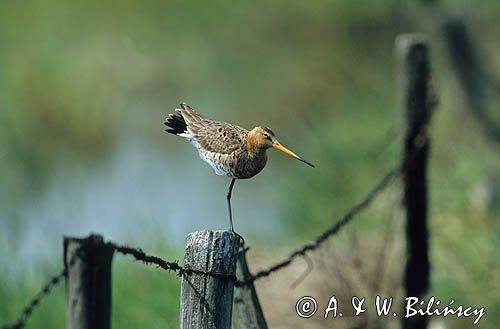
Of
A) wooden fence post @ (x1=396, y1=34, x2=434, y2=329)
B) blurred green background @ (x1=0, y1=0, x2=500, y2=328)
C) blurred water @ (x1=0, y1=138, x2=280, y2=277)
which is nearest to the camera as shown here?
wooden fence post @ (x1=396, y1=34, x2=434, y2=329)

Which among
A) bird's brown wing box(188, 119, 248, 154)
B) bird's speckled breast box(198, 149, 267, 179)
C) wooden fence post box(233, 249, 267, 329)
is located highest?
bird's brown wing box(188, 119, 248, 154)

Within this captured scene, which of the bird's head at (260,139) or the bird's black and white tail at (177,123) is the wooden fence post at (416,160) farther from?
the bird's head at (260,139)

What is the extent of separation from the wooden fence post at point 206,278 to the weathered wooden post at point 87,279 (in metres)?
0.37

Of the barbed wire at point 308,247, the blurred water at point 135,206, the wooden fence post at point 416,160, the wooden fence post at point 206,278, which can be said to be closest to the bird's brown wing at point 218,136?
the wooden fence post at point 206,278

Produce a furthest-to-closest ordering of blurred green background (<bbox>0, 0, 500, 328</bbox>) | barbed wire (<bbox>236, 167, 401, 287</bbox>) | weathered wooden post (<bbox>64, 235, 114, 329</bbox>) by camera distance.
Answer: blurred green background (<bbox>0, 0, 500, 328</bbox>), barbed wire (<bbox>236, 167, 401, 287</bbox>), weathered wooden post (<bbox>64, 235, 114, 329</bbox>)

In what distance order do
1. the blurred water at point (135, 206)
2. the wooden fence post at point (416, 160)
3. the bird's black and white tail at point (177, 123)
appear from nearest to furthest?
the bird's black and white tail at point (177, 123) < the wooden fence post at point (416, 160) < the blurred water at point (135, 206)

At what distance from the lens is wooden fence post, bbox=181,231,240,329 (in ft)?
12.6

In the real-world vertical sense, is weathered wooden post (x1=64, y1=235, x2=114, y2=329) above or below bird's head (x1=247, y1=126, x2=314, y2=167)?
below

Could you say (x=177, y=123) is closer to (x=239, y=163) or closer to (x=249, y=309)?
(x=239, y=163)

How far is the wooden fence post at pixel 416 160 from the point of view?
21.4ft

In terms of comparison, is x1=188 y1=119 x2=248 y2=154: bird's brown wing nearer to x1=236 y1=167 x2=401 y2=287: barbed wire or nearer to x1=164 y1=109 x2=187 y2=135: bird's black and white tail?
x1=164 y1=109 x2=187 y2=135: bird's black and white tail

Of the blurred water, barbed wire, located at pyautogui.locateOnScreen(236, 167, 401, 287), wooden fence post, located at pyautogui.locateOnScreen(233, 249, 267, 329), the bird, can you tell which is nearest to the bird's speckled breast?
the bird

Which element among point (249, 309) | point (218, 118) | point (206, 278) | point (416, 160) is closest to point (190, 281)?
point (206, 278)

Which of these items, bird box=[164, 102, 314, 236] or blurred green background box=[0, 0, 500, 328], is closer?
bird box=[164, 102, 314, 236]
